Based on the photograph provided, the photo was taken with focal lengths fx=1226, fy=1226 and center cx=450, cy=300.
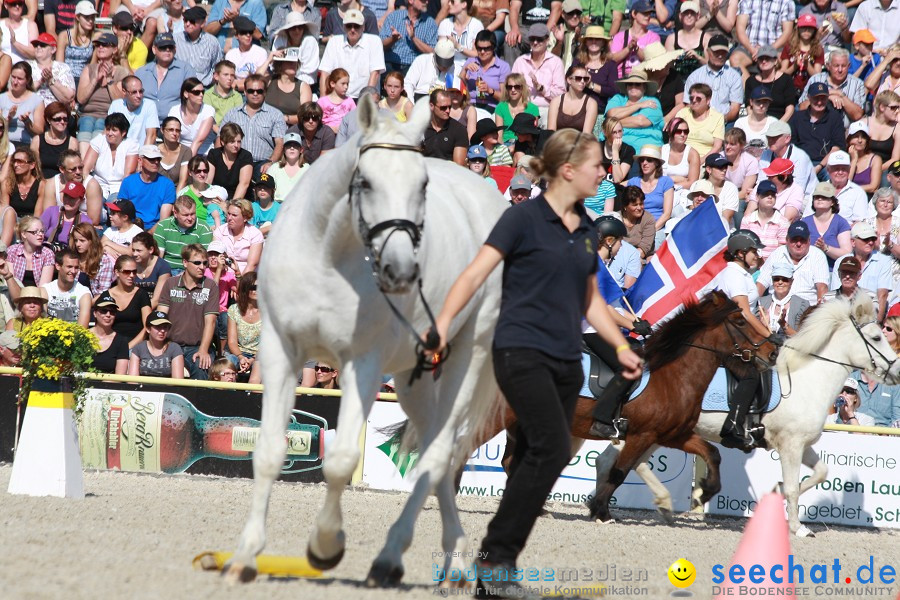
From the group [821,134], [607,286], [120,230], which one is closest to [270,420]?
[607,286]

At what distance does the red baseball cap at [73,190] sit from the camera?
14164mm

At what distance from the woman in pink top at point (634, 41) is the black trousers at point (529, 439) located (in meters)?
11.7

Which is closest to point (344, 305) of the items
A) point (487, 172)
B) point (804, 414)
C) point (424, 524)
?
point (424, 524)

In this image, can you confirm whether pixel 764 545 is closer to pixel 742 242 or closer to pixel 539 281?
pixel 539 281

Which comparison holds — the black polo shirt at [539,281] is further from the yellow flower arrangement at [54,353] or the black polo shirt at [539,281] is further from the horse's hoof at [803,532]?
the horse's hoof at [803,532]

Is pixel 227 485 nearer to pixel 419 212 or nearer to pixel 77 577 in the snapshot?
pixel 77 577

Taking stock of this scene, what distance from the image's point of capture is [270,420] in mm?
5859

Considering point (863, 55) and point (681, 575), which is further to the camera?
point (863, 55)

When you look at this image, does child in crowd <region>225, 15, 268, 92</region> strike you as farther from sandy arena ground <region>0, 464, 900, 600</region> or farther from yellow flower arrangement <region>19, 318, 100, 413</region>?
yellow flower arrangement <region>19, 318, 100, 413</region>

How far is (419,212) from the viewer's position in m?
5.35

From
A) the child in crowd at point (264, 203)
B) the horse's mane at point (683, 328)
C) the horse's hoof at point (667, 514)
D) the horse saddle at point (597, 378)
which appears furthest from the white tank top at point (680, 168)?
the horse's hoof at point (667, 514)

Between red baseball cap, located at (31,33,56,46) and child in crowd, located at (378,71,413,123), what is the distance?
4559 mm

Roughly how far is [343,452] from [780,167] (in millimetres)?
10756

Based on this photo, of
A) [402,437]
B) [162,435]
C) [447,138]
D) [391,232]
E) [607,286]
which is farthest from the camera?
[447,138]
